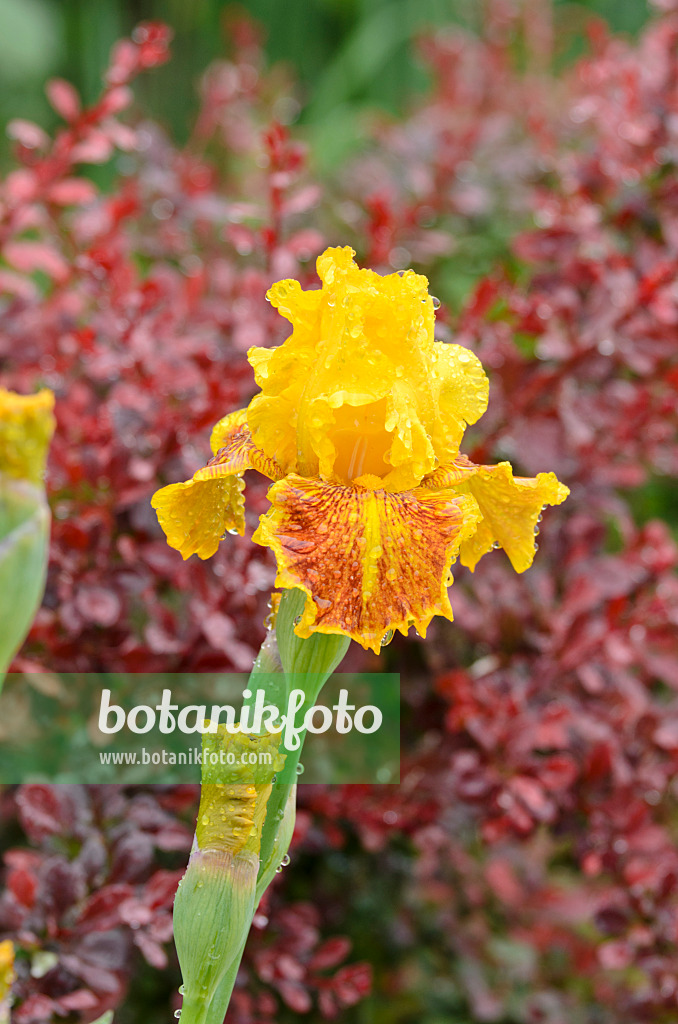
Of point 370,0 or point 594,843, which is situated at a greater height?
point 370,0

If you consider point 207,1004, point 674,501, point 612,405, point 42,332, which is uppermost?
point 674,501

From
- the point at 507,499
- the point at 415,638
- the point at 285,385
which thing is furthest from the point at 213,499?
the point at 415,638

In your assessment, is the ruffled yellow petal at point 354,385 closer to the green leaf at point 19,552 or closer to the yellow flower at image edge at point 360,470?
the yellow flower at image edge at point 360,470

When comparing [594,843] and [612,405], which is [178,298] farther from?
[594,843]

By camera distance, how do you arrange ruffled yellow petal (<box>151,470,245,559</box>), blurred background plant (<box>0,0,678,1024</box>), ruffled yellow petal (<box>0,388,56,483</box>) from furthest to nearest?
blurred background plant (<box>0,0,678,1024</box>), ruffled yellow petal (<box>151,470,245,559</box>), ruffled yellow petal (<box>0,388,56,483</box>)

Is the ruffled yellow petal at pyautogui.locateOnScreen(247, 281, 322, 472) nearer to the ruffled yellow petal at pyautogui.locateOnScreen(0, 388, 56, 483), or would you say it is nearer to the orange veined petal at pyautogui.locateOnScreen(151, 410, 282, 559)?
the orange veined petal at pyautogui.locateOnScreen(151, 410, 282, 559)

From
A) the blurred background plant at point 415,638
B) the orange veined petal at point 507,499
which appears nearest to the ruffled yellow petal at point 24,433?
the orange veined petal at point 507,499

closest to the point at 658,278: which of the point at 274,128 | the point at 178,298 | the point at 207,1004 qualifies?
the point at 274,128

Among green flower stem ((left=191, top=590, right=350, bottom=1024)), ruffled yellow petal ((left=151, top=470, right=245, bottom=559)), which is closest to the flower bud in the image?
green flower stem ((left=191, top=590, right=350, bottom=1024))
